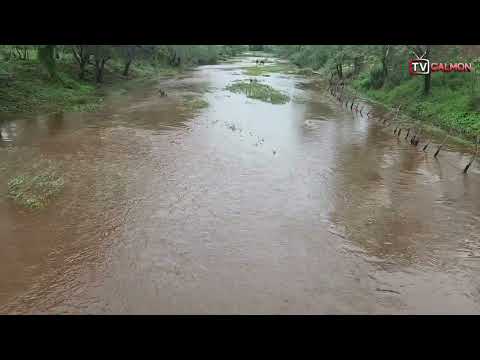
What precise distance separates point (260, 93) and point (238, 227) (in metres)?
25.6

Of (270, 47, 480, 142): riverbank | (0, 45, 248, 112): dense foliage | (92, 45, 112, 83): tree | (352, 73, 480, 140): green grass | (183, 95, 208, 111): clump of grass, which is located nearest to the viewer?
(352, 73, 480, 140): green grass

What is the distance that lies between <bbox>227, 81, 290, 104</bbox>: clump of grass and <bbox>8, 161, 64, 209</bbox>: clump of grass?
71.6ft

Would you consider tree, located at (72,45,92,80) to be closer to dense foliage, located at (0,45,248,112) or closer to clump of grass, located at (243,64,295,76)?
dense foliage, located at (0,45,248,112)

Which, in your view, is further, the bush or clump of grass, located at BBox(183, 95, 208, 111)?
the bush

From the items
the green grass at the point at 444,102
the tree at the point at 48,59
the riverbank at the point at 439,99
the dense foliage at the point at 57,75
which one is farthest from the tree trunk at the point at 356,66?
the tree at the point at 48,59

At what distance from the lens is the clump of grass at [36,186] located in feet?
38.0

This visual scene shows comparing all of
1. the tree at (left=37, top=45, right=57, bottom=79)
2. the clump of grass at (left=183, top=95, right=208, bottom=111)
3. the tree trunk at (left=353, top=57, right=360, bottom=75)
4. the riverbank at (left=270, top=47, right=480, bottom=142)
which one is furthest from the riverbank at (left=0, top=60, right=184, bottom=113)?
the tree trunk at (left=353, top=57, right=360, bottom=75)

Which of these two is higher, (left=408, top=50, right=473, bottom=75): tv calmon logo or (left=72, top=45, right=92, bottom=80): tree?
(left=408, top=50, right=473, bottom=75): tv calmon logo

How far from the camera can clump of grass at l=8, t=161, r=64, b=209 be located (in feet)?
38.0

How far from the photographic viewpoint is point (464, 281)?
28.9 ft

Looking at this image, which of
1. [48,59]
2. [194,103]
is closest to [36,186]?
[194,103]

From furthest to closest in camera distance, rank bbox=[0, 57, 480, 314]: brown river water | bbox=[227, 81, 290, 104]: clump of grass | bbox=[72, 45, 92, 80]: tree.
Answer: bbox=[227, 81, 290, 104]: clump of grass → bbox=[72, 45, 92, 80]: tree → bbox=[0, 57, 480, 314]: brown river water

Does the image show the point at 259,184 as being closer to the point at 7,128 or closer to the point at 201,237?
the point at 201,237

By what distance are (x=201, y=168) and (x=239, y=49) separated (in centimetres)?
10310
